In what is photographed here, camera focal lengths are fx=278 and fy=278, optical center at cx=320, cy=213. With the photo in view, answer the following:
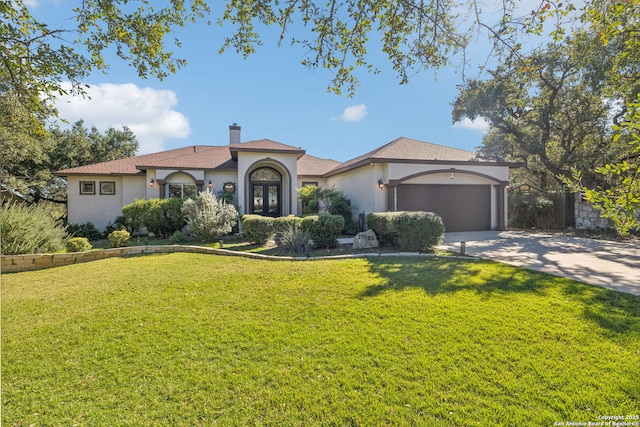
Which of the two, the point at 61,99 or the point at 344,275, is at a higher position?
the point at 61,99

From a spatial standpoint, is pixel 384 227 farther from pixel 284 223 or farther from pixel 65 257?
pixel 65 257

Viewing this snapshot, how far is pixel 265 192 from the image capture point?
675 inches

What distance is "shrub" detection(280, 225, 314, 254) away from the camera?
31.3 ft

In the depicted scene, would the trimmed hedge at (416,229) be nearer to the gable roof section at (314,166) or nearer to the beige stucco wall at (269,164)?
the beige stucco wall at (269,164)

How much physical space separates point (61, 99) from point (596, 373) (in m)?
9.92

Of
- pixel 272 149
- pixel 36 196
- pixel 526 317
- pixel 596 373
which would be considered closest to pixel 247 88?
pixel 272 149

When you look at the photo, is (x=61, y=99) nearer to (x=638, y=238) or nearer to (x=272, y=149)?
(x=272, y=149)

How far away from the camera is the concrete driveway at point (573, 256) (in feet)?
20.4

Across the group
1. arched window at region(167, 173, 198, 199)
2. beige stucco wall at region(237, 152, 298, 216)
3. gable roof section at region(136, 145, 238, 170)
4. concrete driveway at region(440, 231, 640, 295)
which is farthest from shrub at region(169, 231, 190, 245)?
concrete driveway at region(440, 231, 640, 295)

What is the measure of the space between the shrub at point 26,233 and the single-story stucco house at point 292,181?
5.98m

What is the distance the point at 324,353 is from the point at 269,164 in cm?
1403

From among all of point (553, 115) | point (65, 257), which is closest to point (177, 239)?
point (65, 257)

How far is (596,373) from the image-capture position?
3.02 metres

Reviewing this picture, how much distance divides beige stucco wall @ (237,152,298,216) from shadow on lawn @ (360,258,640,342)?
909cm
